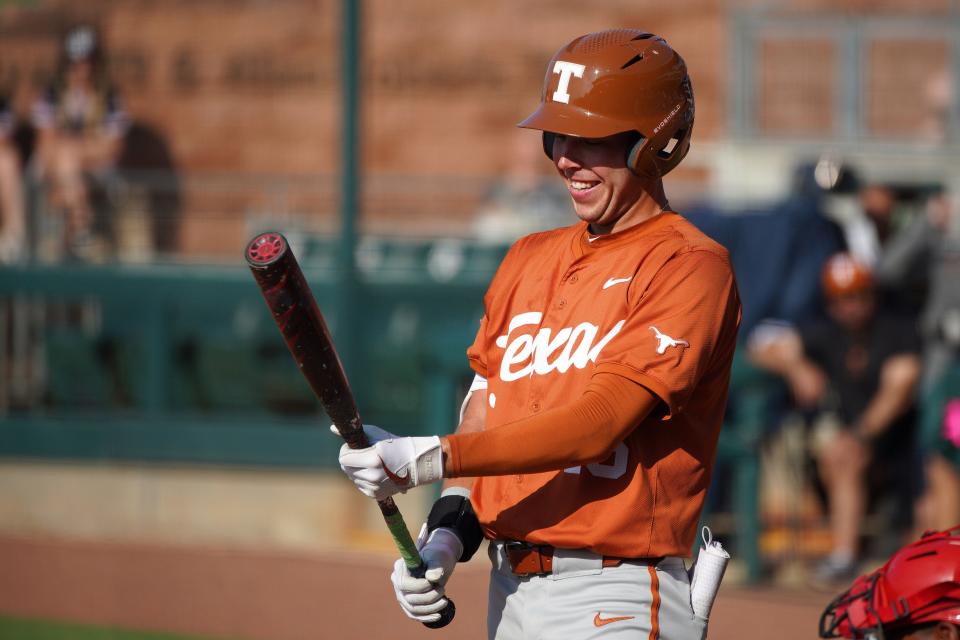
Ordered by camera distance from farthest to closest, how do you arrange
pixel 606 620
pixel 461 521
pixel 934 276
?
1. pixel 934 276
2. pixel 461 521
3. pixel 606 620

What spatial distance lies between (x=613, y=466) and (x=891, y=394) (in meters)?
4.34

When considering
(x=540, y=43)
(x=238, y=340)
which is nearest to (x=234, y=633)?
(x=238, y=340)

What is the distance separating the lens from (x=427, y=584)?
266 centimetres

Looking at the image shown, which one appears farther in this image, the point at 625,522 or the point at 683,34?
the point at 683,34

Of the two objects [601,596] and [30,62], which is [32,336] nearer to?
[30,62]

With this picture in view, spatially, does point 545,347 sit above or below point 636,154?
below

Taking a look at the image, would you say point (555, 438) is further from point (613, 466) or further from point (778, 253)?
point (778, 253)

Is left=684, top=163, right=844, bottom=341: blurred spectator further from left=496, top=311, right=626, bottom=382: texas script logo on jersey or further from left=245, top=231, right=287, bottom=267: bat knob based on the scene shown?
left=245, top=231, right=287, bottom=267: bat knob

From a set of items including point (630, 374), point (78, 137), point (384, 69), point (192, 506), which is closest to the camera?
point (630, 374)

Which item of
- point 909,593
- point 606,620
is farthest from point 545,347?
point 909,593

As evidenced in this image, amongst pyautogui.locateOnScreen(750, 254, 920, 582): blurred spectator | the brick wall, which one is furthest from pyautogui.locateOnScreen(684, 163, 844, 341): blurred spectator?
the brick wall

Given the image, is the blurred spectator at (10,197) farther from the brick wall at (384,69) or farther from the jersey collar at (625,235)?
the jersey collar at (625,235)

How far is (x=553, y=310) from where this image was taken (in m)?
2.75

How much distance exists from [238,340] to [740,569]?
301cm
